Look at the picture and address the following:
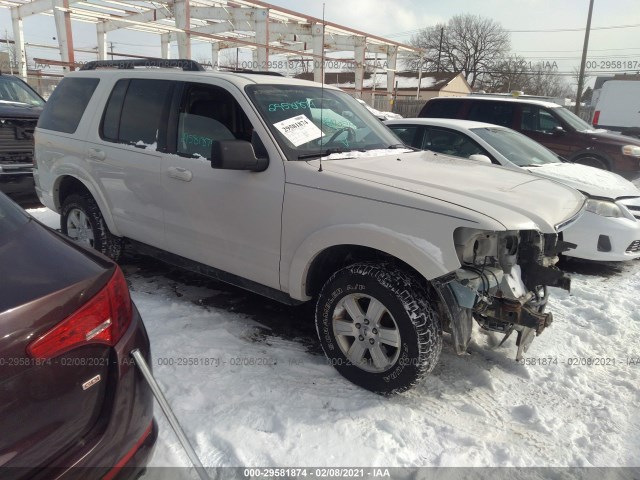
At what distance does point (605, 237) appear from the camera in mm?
4926

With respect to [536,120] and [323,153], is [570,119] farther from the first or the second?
[323,153]

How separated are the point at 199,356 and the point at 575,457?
2304mm

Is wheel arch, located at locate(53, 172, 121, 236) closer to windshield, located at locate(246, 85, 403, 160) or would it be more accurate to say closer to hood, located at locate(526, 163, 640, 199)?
windshield, located at locate(246, 85, 403, 160)

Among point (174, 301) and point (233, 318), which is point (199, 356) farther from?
point (174, 301)

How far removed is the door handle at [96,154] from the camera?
4102 millimetres

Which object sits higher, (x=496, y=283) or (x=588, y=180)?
(x=588, y=180)

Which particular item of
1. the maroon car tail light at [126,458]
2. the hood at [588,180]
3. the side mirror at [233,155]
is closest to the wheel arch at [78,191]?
the side mirror at [233,155]

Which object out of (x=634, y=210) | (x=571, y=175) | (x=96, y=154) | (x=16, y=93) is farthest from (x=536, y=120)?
(x=16, y=93)

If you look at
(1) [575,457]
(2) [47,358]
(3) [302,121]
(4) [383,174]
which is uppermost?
(3) [302,121]

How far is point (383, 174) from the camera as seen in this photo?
2891 mm

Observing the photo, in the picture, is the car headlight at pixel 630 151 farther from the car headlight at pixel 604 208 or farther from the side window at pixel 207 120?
the side window at pixel 207 120

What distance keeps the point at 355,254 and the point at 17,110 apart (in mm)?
6353

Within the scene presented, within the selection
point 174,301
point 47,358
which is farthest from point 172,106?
point 47,358

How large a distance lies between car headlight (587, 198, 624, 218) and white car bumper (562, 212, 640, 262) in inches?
2.1
